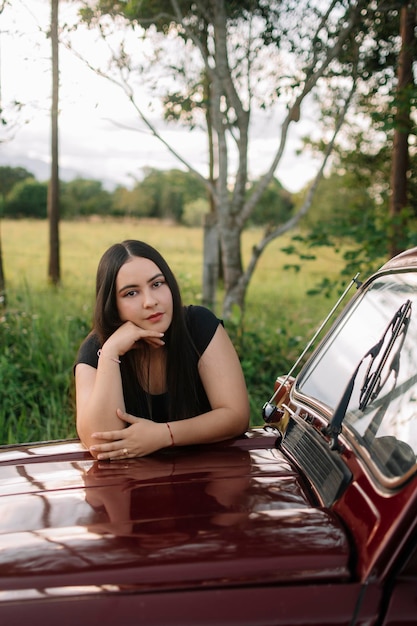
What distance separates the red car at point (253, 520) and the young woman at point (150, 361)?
6.2 inches

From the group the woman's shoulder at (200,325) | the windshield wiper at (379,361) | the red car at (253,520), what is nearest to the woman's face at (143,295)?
the woman's shoulder at (200,325)

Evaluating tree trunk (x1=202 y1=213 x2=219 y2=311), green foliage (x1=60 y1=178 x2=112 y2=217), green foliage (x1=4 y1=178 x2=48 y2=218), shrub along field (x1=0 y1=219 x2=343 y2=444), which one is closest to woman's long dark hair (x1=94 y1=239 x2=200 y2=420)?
shrub along field (x1=0 y1=219 x2=343 y2=444)

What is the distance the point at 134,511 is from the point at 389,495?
22.5 inches

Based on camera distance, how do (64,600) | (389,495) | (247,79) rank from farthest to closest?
(247,79) < (389,495) < (64,600)

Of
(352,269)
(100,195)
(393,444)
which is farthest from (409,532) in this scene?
(100,195)

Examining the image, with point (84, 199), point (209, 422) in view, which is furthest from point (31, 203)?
point (209, 422)

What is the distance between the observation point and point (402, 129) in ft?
19.1

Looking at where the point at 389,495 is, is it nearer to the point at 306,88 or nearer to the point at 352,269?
the point at 352,269

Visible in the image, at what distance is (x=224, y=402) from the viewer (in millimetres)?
2398

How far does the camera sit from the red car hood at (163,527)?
4.39 feet

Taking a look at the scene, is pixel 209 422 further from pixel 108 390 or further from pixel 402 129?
pixel 402 129

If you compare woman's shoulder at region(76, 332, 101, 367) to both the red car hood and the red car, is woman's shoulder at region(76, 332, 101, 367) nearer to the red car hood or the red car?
the red car

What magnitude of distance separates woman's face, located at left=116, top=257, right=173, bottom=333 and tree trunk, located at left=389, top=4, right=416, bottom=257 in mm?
3956

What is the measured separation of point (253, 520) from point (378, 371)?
1.93ft
